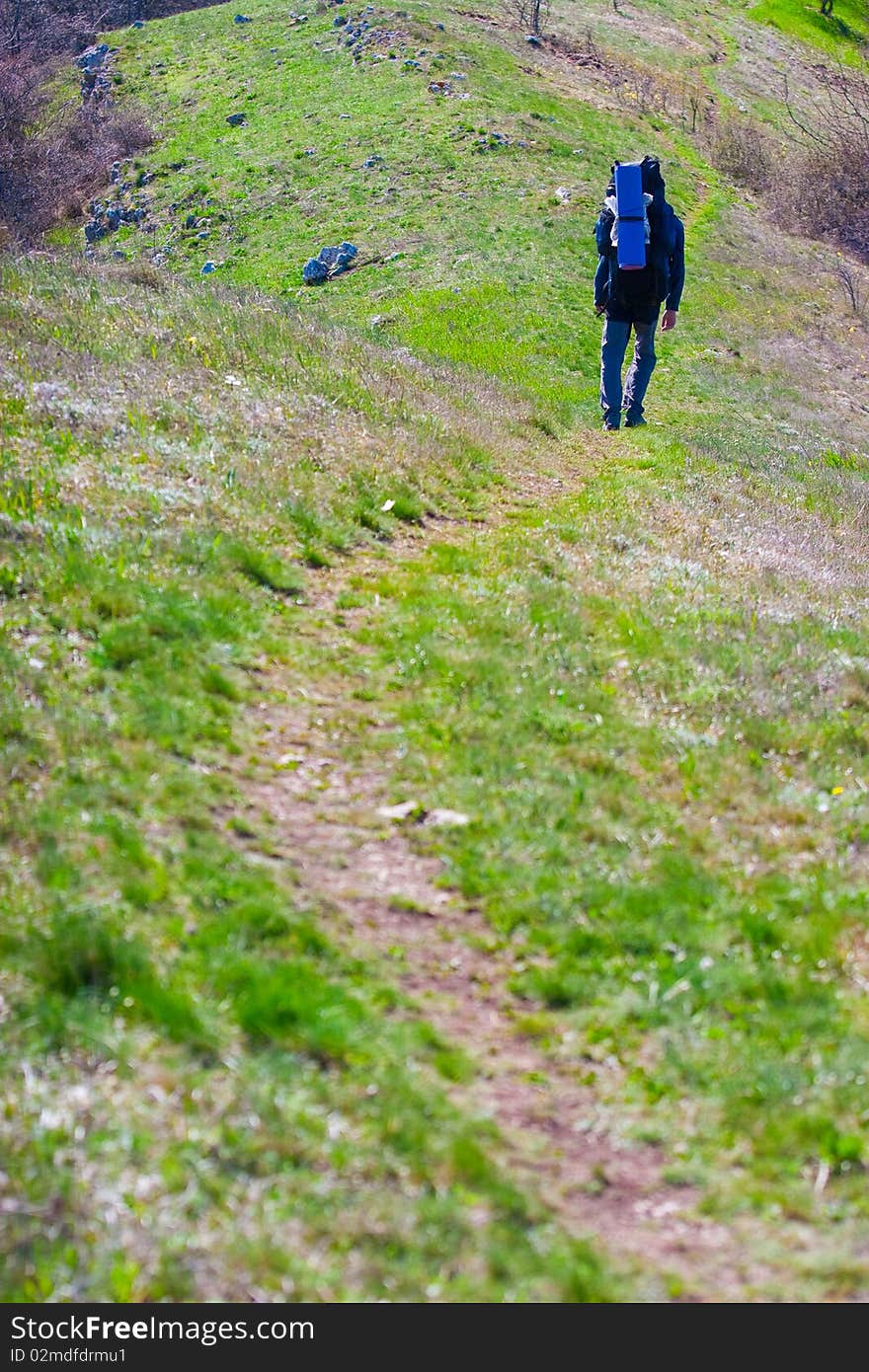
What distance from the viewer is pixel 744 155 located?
4481 cm

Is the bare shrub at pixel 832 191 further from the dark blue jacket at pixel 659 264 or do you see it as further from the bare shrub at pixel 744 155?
the dark blue jacket at pixel 659 264

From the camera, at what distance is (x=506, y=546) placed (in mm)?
10031

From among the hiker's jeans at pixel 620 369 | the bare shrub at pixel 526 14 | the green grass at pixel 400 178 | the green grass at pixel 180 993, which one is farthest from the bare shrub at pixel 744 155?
the green grass at pixel 180 993

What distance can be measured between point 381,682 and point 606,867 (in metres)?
2.29

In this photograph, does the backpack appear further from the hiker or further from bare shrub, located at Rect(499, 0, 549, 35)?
bare shrub, located at Rect(499, 0, 549, 35)

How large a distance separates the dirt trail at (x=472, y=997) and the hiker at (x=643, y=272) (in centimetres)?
936

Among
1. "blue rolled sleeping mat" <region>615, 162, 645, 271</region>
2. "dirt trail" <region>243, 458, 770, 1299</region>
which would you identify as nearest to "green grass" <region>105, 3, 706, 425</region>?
"blue rolled sleeping mat" <region>615, 162, 645, 271</region>

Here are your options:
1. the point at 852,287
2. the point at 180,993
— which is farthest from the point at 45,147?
the point at 180,993

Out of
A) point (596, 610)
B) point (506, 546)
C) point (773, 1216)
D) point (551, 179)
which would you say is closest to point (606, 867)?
point (773, 1216)

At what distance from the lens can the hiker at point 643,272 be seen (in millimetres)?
14023

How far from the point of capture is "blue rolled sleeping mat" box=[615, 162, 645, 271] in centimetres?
1377

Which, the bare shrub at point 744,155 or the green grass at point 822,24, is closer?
the bare shrub at point 744,155

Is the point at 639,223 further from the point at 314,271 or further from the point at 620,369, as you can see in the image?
the point at 314,271
